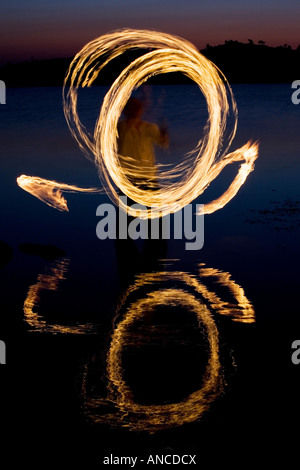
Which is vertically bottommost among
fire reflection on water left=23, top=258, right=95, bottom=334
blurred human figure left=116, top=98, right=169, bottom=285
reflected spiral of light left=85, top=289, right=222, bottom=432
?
reflected spiral of light left=85, top=289, right=222, bottom=432

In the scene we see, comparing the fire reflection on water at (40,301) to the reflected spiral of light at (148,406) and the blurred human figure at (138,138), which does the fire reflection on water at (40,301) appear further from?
the blurred human figure at (138,138)

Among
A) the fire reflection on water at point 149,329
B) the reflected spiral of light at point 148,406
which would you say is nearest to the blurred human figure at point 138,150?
the fire reflection on water at point 149,329

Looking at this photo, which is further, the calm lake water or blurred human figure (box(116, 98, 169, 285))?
blurred human figure (box(116, 98, 169, 285))

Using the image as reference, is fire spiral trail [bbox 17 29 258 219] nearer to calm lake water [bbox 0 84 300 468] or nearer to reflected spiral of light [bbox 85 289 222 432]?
calm lake water [bbox 0 84 300 468]

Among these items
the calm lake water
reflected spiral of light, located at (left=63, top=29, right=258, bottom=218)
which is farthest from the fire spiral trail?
the calm lake water

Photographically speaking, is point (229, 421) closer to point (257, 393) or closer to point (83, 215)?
point (257, 393)

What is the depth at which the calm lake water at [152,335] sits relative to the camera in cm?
380

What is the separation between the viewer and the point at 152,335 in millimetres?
5168

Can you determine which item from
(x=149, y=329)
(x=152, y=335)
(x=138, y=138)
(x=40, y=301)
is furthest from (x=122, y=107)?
(x=152, y=335)

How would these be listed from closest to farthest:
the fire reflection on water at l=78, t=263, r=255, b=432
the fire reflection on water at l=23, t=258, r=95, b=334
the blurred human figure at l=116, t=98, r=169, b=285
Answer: the fire reflection on water at l=78, t=263, r=255, b=432 < the fire reflection on water at l=23, t=258, r=95, b=334 < the blurred human figure at l=116, t=98, r=169, b=285

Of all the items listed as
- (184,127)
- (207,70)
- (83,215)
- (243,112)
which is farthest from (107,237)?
(243,112)

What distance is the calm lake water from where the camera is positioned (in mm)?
3801
